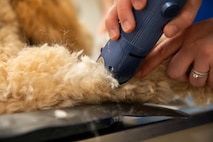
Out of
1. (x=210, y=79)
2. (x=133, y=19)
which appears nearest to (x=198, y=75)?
(x=210, y=79)

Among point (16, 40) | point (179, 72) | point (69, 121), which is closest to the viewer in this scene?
point (69, 121)

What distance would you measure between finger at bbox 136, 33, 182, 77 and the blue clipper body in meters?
0.03

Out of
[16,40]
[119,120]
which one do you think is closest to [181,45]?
[119,120]

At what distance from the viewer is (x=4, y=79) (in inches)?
15.8

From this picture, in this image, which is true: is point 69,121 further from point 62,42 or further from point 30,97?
point 62,42

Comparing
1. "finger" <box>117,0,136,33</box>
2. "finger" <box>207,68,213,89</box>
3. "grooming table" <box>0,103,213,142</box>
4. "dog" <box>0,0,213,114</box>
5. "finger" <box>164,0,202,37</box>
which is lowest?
"grooming table" <box>0,103,213,142</box>

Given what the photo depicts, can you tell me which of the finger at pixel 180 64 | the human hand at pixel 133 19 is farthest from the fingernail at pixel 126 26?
the finger at pixel 180 64

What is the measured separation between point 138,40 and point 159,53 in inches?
3.2

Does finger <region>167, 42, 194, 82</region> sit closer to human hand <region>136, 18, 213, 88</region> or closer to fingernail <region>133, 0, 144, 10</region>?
human hand <region>136, 18, 213, 88</region>

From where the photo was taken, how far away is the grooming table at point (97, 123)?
32 centimetres

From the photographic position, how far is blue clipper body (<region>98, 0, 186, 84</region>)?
1.24ft

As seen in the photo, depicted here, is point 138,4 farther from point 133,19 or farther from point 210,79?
point 210,79

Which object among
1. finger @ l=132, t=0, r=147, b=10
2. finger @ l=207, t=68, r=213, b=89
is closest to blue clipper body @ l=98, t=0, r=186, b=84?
finger @ l=132, t=0, r=147, b=10

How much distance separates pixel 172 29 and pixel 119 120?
0.13 metres
